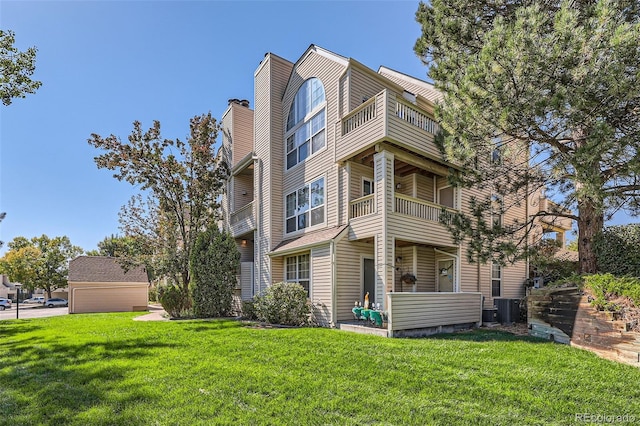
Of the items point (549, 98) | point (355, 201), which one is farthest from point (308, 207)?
point (549, 98)

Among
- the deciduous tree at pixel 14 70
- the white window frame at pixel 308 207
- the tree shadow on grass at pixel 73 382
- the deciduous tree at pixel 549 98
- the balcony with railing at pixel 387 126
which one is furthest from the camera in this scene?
the white window frame at pixel 308 207

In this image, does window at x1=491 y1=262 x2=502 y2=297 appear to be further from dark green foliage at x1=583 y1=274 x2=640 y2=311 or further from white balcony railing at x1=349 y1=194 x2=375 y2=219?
dark green foliage at x1=583 y1=274 x2=640 y2=311

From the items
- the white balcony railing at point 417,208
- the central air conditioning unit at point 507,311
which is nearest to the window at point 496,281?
the central air conditioning unit at point 507,311

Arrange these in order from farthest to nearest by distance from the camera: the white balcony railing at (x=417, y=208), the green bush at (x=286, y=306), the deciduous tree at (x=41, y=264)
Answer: the deciduous tree at (x=41, y=264) → the green bush at (x=286, y=306) → the white balcony railing at (x=417, y=208)

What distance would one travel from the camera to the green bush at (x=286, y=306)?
11586 millimetres

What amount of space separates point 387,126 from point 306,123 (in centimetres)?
494

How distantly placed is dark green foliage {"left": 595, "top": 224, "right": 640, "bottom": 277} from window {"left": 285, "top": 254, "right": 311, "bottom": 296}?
9.44 metres

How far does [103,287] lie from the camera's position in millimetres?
27547

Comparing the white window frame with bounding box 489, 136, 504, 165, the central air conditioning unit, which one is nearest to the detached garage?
the central air conditioning unit

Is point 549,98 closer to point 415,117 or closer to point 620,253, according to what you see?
point 415,117

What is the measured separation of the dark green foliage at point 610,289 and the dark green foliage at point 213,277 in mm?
12357

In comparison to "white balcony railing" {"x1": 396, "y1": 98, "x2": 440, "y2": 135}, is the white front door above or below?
below

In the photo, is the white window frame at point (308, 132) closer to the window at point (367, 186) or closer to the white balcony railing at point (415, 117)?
the window at point (367, 186)

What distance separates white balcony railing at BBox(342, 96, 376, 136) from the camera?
11.1 metres
